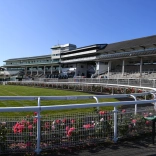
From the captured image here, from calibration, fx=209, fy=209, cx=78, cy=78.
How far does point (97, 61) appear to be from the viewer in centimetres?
4847

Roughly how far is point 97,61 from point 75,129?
4471 cm

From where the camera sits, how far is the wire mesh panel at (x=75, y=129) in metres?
4.08

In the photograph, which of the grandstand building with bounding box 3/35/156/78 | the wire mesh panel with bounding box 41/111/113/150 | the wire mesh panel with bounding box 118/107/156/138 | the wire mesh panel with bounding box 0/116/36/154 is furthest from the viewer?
the grandstand building with bounding box 3/35/156/78

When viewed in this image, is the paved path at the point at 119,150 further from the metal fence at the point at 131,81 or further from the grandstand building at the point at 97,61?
the grandstand building at the point at 97,61

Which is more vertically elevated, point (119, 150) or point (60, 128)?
point (60, 128)

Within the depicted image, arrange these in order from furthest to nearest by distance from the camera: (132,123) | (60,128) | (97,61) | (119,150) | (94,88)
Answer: (97,61) → (94,88) → (132,123) → (60,128) → (119,150)

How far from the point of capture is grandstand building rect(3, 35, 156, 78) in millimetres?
37094

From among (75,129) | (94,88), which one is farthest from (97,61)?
(75,129)

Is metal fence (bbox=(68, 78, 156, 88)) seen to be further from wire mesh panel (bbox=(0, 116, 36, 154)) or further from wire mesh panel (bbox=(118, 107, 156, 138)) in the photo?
wire mesh panel (bbox=(0, 116, 36, 154))

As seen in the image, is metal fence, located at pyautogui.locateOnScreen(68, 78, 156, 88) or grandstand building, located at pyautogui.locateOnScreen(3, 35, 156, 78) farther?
grandstand building, located at pyautogui.locateOnScreen(3, 35, 156, 78)

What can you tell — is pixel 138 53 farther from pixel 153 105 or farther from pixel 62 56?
pixel 62 56

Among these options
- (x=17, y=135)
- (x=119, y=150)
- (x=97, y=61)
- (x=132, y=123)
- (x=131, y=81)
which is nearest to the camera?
(x=17, y=135)

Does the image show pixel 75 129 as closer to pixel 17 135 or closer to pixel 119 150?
pixel 119 150

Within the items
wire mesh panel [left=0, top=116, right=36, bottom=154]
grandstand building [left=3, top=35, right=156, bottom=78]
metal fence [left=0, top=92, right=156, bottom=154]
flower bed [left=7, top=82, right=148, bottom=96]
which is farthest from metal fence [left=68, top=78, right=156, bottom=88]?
wire mesh panel [left=0, top=116, right=36, bottom=154]
